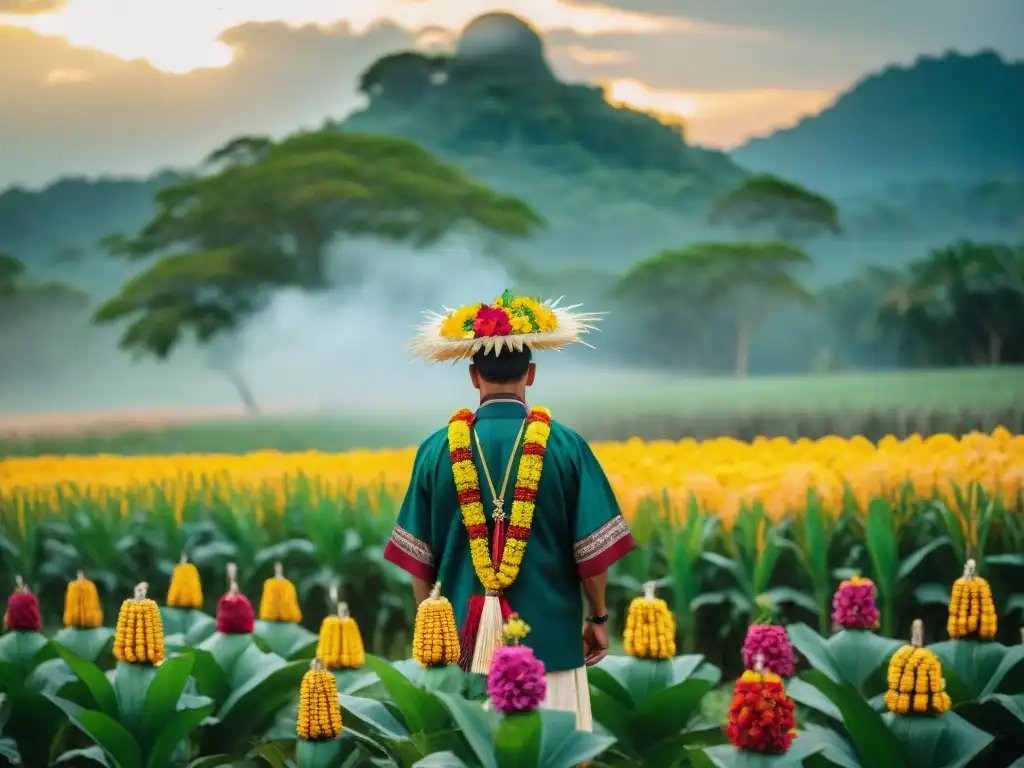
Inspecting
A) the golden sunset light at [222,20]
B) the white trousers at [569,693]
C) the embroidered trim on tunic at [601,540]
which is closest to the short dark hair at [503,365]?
the embroidered trim on tunic at [601,540]

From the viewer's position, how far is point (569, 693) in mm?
3492

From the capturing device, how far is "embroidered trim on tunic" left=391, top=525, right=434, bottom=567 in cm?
358

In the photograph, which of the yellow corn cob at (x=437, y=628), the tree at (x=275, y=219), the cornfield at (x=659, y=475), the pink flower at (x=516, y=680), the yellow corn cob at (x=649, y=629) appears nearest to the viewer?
the pink flower at (x=516, y=680)

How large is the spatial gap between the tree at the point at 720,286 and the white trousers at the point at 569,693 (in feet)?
16.9

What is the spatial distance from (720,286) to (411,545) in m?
5.35

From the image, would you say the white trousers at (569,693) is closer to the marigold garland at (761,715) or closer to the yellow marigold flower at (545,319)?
the marigold garland at (761,715)

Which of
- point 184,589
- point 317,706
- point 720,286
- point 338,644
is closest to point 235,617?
point 338,644

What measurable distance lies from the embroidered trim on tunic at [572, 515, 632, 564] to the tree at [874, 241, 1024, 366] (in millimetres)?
5069

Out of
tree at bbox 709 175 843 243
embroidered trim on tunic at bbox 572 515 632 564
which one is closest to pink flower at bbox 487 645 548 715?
Result: embroidered trim on tunic at bbox 572 515 632 564

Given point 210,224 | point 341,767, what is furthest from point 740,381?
point 341,767

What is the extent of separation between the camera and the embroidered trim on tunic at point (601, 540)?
3.43m

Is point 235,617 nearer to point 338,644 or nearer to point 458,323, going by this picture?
point 338,644

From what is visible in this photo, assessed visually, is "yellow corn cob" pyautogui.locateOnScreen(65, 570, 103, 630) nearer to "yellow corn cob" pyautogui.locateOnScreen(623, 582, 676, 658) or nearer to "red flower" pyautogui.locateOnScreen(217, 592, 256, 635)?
"red flower" pyautogui.locateOnScreen(217, 592, 256, 635)

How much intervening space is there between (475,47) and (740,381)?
2.68 m
